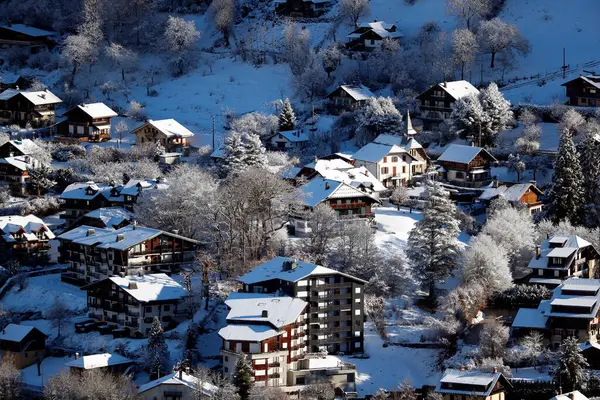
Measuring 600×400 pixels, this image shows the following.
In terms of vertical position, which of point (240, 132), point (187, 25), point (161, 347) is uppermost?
point (187, 25)

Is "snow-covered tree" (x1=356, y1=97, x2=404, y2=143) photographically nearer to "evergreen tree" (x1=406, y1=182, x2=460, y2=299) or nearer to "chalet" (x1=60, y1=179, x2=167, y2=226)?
"chalet" (x1=60, y1=179, x2=167, y2=226)

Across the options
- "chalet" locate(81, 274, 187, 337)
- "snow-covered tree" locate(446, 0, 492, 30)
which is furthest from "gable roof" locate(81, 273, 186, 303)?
"snow-covered tree" locate(446, 0, 492, 30)

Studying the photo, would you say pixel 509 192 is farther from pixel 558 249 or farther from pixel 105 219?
pixel 105 219

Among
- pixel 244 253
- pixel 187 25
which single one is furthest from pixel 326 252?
pixel 187 25

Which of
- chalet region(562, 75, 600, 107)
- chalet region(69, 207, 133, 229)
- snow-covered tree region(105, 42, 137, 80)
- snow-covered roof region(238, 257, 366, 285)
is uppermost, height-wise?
snow-covered tree region(105, 42, 137, 80)

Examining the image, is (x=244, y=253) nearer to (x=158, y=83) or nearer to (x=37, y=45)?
(x=158, y=83)

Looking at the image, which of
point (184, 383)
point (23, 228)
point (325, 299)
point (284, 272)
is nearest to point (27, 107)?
point (23, 228)
